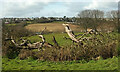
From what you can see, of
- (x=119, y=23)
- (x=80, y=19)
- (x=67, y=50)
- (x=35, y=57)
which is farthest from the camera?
(x=80, y=19)

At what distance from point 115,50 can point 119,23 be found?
22.5 metres

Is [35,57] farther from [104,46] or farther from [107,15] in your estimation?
[107,15]

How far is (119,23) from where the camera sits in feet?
101

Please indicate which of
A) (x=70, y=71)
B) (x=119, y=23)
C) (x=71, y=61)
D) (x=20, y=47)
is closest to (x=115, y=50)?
(x=71, y=61)

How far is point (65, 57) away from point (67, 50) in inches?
20.5

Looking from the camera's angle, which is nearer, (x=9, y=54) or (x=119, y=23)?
(x=9, y=54)

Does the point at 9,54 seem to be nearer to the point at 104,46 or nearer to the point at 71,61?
the point at 71,61

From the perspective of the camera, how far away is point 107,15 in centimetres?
4025

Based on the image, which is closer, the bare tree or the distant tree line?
the bare tree

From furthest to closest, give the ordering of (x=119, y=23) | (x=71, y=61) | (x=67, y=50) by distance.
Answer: (x=119, y=23) → (x=67, y=50) → (x=71, y=61)

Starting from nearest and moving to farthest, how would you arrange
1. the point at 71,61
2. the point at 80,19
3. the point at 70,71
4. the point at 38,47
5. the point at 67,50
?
the point at 70,71 → the point at 71,61 → the point at 67,50 → the point at 38,47 → the point at 80,19

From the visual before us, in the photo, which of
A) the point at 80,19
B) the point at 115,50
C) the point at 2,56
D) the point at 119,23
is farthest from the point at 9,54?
the point at 80,19

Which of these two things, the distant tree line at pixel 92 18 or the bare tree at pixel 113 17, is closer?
the bare tree at pixel 113 17

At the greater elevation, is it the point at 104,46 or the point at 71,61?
the point at 104,46
